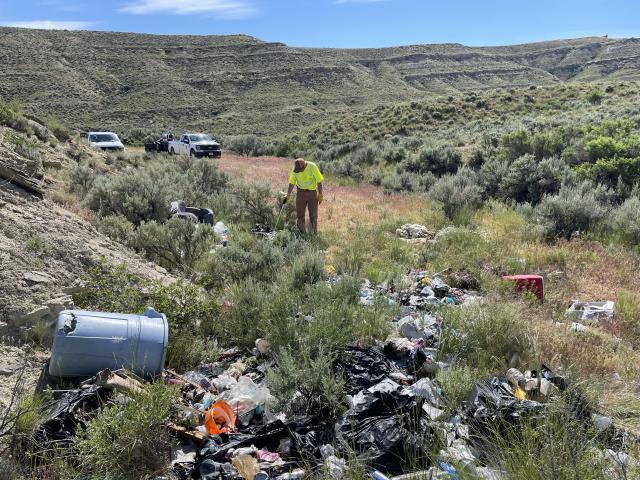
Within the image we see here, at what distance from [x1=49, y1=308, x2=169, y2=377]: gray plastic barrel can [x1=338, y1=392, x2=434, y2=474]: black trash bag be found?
182cm

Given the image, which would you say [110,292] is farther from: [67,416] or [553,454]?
[553,454]

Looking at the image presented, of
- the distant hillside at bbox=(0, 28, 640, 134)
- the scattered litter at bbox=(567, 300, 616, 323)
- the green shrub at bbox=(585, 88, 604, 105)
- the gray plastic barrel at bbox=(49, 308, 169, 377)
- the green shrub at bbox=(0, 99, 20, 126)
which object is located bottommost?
the scattered litter at bbox=(567, 300, 616, 323)

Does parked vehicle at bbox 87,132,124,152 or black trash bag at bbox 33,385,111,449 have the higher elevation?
parked vehicle at bbox 87,132,124,152

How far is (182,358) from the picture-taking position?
5246mm

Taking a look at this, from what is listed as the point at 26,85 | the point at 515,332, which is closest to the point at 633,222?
the point at 515,332

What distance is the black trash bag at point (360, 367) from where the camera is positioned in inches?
179

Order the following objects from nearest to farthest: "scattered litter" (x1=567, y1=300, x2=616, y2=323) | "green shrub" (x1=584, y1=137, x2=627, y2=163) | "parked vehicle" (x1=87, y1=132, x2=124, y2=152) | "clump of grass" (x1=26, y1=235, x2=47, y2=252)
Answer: "clump of grass" (x1=26, y1=235, x2=47, y2=252) < "scattered litter" (x1=567, y1=300, x2=616, y2=323) < "green shrub" (x1=584, y1=137, x2=627, y2=163) < "parked vehicle" (x1=87, y1=132, x2=124, y2=152)

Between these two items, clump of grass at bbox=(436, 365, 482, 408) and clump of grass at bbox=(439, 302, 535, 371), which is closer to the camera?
clump of grass at bbox=(436, 365, 482, 408)

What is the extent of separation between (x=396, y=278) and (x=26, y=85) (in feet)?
187

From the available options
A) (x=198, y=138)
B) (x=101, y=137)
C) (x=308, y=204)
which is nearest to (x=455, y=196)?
(x=308, y=204)

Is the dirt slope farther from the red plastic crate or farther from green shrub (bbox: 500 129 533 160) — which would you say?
green shrub (bbox: 500 129 533 160)

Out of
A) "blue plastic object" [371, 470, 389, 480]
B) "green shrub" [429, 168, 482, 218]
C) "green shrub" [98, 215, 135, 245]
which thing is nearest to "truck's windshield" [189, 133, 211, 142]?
"green shrub" [429, 168, 482, 218]

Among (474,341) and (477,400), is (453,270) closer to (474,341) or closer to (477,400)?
(474,341)

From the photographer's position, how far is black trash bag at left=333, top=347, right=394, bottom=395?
4.54 meters
